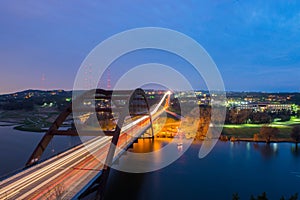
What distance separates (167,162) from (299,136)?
38.4ft

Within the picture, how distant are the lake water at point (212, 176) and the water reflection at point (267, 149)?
2.2 inches

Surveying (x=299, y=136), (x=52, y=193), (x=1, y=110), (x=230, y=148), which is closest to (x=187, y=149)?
(x=230, y=148)

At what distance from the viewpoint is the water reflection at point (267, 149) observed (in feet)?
48.9

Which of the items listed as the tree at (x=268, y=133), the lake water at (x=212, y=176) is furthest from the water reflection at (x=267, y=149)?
the tree at (x=268, y=133)

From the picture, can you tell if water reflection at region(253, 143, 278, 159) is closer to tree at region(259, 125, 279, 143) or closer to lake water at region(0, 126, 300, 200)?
lake water at region(0, 126, 300, 200)

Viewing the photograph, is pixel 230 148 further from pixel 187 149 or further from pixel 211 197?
pixel 211 197

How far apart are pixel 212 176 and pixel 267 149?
24.1 ft

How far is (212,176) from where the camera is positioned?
36.5 feet

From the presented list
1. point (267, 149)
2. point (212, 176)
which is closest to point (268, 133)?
point (267, 149)

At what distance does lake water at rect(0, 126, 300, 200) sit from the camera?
30.9 feet

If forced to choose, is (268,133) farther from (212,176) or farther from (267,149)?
(212,176)

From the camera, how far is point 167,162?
1320 centimetres

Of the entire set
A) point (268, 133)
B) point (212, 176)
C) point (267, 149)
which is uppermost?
point (268, 133)

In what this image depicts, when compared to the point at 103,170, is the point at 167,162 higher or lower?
lower
